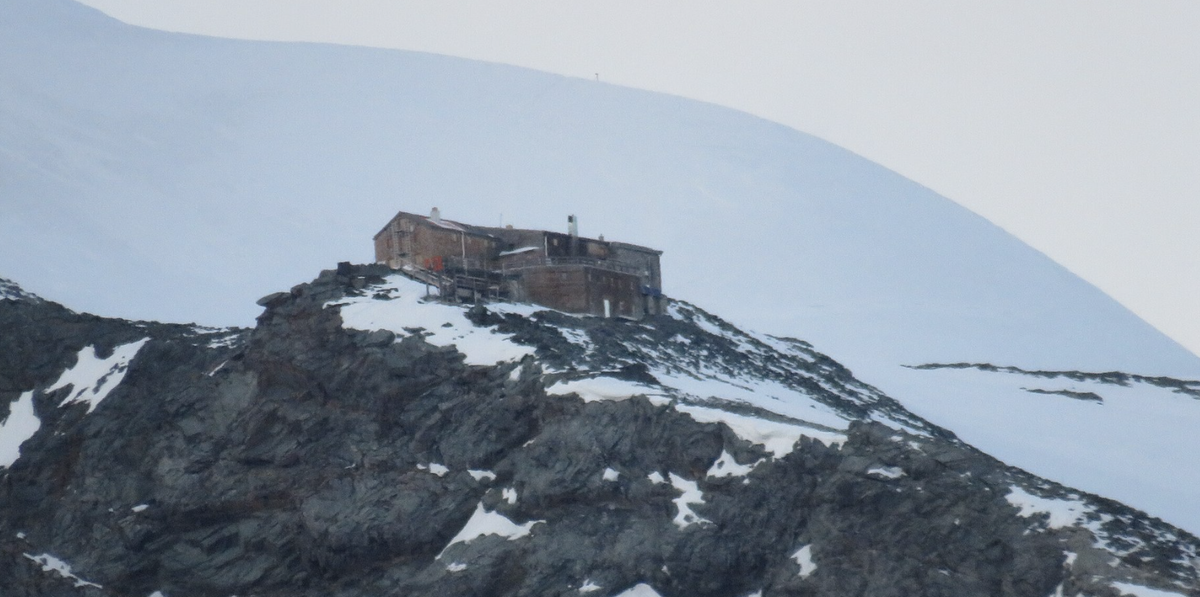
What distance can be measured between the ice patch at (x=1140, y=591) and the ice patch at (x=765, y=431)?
8773 mm

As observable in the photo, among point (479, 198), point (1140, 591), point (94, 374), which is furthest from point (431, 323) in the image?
point (479, 198)

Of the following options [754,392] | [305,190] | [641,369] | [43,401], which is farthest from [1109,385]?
[305,190]

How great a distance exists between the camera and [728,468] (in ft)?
127

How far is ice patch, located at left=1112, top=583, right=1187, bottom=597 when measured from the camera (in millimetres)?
31856

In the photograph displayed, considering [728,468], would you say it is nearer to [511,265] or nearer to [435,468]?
[435,468]

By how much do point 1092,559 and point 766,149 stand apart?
95.3m

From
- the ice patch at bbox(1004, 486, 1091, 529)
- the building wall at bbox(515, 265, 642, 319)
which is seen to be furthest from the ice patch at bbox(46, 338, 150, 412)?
the ice patch at bbox(1004, 486, 1091, 529)

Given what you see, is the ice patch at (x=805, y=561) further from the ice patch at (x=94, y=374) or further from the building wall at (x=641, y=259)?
the ice patch at (x=94, y=374)

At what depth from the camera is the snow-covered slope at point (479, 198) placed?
7731 centimetres

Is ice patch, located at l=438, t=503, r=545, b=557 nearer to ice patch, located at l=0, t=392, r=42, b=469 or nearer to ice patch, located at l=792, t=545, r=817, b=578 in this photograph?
ice patch, located at l=792, t=545, r=817, b=578

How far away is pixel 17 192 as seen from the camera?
269 ft

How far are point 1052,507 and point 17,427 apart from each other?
1379 inches

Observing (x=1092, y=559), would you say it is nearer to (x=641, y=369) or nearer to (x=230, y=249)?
(x=641, y=369)

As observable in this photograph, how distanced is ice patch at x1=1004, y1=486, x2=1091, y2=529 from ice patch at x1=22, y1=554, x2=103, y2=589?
27.7 meters
